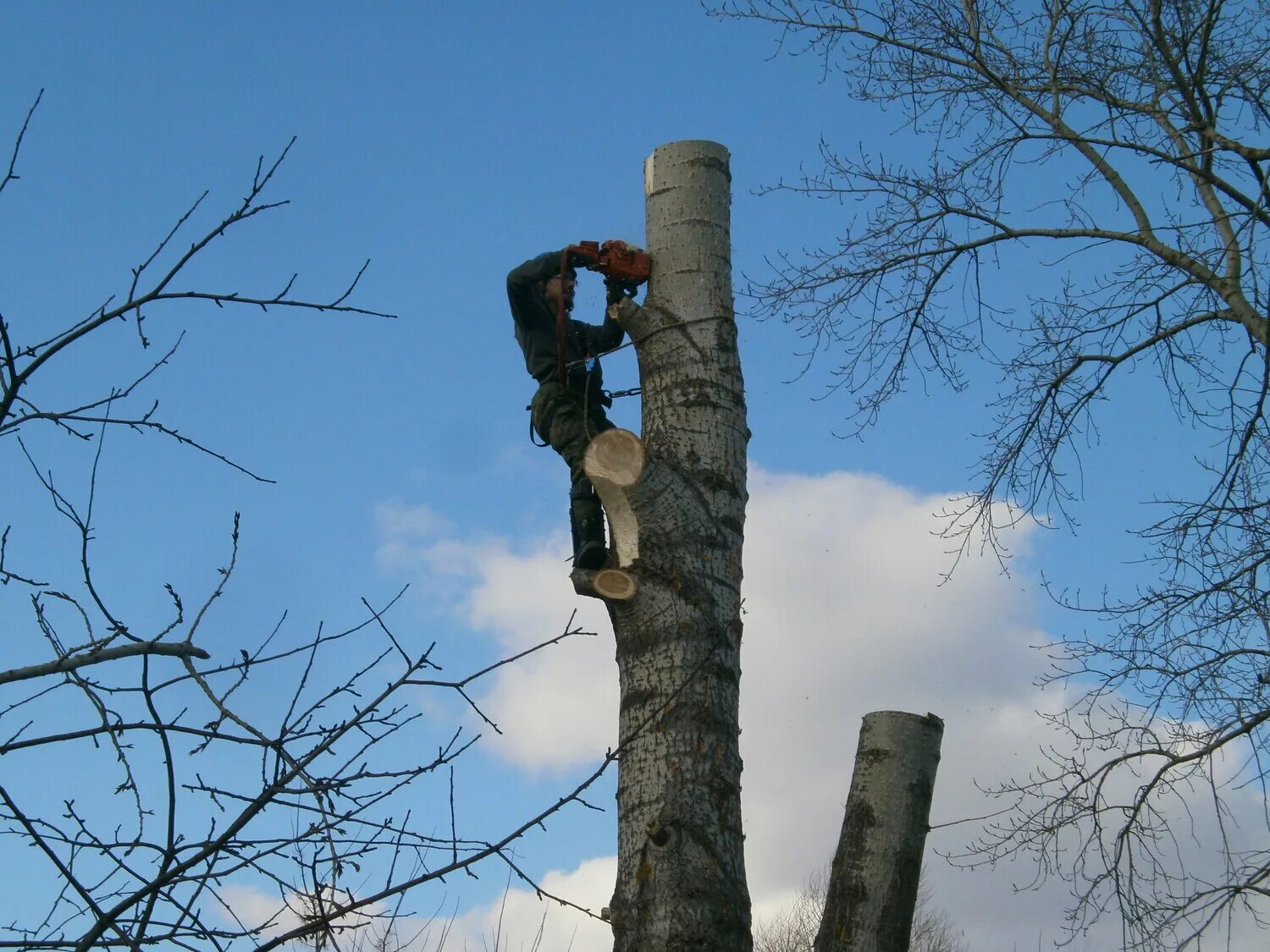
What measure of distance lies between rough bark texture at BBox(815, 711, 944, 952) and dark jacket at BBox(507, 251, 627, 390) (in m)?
1.68

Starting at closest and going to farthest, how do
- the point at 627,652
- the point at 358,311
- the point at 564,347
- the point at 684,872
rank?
the point at 358,311 → the point at 684,872 → the point at 627,652 → the point at 564,347

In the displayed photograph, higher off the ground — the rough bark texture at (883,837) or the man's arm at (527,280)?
the man's arm at (527,280)

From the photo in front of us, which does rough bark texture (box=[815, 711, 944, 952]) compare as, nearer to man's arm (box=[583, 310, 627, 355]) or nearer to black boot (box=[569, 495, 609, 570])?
black boot (box=[569, 495, 609, 570])

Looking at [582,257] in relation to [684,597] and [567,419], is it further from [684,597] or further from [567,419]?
[684,597]

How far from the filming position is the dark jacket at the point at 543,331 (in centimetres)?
481

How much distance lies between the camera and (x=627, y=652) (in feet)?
11.4

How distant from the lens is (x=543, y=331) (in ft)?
16.7

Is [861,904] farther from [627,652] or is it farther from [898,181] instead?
[898,181]

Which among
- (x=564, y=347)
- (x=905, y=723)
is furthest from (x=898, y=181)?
(x=905, y=723)

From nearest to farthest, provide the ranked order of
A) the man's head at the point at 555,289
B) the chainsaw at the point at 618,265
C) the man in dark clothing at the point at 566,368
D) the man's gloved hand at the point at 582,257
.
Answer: the chainsaw at the point at 618,265, the man's gloved hand at the point at 582,257, the man in dark clothing at the point at 566,368, the man's head at the point at 555,289

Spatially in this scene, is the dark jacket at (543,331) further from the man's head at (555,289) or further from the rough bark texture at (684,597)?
the rough bark texture at (684,597)

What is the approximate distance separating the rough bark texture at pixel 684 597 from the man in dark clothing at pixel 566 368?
404mm

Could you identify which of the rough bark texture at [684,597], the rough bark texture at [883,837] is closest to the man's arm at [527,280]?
the rough bark texture at [684,597]

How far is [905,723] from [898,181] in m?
3.29
